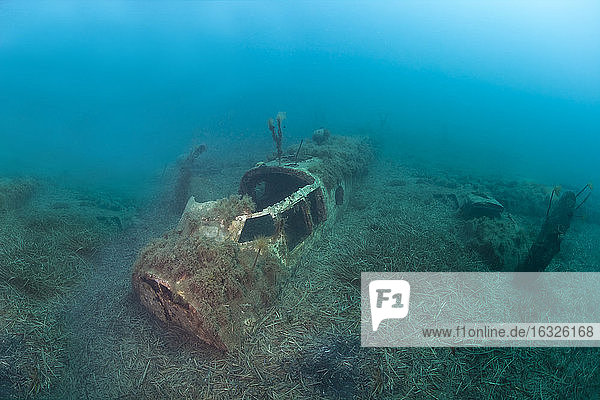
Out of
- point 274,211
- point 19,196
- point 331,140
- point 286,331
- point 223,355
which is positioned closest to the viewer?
point 223,355

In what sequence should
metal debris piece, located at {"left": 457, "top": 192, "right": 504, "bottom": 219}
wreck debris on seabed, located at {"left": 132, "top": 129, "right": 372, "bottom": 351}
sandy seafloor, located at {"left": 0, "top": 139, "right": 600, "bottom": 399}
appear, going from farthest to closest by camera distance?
metal debris piece, located at {"left": 457, "top": 192, "right": 504, "bottom": 219} < wreck debris on seabed, located at {"left": 132, "top": 129, "right": 372, "bottom": 351} < sandy seafloor, located at {"left": 0, "top": 139, "right": 600, "bottom": 399}

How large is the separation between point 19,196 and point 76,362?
10.3m

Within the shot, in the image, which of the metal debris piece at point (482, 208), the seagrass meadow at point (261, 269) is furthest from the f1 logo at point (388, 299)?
the metal debris piece at point (482, 208)

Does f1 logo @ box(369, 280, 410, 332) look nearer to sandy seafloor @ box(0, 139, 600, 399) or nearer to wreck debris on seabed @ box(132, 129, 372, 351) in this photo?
sandy seafloor @ box(0, 139, 600, 399)

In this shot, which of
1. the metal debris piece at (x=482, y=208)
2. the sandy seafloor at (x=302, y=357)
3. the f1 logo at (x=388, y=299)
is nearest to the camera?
the sandy seafloor at (x=302, y=357)

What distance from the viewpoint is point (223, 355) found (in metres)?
4.52

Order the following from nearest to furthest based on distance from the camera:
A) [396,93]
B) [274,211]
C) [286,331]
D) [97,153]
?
[286,331] < [274,211] < [97,153] < [396,93]

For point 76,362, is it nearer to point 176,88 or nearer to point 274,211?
point 274,211

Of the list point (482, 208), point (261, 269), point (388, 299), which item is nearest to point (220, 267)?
point (261, 269)

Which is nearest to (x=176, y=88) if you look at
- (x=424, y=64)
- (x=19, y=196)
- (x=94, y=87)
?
(x=94, y=87)

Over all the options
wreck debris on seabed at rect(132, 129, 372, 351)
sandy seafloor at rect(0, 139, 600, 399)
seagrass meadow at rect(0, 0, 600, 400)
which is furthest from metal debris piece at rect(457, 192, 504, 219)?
wreck debris on seabed at rect(132, 129, 372, 351)

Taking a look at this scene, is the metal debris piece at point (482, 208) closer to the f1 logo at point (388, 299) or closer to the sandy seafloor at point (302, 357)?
the sandy seafloor at point (302, 357)

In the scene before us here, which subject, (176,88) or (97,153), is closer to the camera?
(97,153)

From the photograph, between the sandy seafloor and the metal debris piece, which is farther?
the metal debris piece
